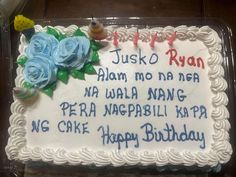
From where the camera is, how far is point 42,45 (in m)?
1.39

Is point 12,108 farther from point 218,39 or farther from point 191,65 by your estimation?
point 218,39

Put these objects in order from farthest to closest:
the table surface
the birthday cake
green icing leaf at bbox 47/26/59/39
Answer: the table surface
green icing leaf at bbox 47/26/59/39
the birthday cake

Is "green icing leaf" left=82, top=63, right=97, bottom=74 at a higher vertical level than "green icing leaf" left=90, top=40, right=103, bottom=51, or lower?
lower

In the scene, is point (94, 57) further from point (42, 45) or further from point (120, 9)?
point (120, 9)

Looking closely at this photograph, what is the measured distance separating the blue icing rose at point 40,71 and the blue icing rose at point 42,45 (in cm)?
2

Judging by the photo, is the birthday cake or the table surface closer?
the birthday cake

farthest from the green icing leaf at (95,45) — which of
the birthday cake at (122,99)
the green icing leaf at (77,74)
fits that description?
the green icing leaf at (77,74)

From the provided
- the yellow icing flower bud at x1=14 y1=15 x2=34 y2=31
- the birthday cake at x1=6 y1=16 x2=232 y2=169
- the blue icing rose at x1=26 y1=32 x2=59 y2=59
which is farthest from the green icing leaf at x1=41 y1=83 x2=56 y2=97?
the yellow icing flower bud at x1=14 y1=15 x2=34 y2=31

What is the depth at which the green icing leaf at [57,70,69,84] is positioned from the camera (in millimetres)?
1374

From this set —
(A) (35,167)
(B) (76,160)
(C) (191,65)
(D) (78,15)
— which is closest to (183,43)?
(C) (191,65)

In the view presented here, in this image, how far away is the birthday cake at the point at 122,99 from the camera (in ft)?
4.30

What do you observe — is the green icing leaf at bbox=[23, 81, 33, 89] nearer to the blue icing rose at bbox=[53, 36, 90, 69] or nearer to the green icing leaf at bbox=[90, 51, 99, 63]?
the blue icing rose at bbox=[53, 36, 90, 69]

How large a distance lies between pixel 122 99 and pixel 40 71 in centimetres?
31

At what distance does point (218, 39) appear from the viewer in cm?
142
